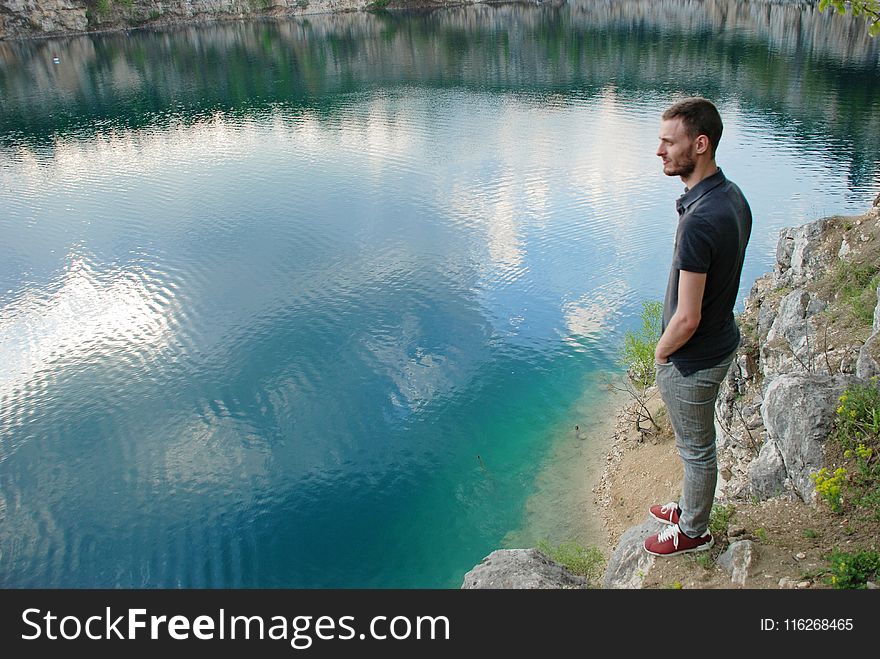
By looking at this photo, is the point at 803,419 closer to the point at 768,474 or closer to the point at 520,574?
the point at 768,474

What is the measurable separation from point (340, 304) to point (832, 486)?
998 inches

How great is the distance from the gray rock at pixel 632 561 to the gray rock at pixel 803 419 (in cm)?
188

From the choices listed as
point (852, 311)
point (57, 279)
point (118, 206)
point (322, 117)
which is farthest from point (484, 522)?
point (322, 117)

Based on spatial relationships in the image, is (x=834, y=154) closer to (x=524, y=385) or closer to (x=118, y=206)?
(x=524, y=385)

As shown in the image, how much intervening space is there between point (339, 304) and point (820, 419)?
960 inches

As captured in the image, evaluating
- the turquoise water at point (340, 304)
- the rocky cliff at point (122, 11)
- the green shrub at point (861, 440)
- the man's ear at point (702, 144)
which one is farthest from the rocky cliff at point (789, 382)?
the rocky cliff at point (122, 11)

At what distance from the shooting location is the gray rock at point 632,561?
7043 mm

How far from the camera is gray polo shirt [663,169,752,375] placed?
5.38 meters

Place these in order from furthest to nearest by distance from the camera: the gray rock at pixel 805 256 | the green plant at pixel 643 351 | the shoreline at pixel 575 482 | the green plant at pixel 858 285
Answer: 1. the green plant at pixel 643 351
2. the shoreline at pixel 575 482
3. the gray rock at pixel 805 256
4. the green plant at pixel 858 285

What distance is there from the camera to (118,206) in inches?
1734

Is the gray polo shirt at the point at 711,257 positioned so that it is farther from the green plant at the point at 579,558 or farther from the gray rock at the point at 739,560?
the green plant at the point at 579,558

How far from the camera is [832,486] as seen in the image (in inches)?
267

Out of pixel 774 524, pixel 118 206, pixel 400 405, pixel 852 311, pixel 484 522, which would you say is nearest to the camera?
pixel 774 524

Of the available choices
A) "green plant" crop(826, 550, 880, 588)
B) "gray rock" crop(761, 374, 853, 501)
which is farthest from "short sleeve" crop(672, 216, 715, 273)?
"gray rock" crop(761, 374, 853, 501)
